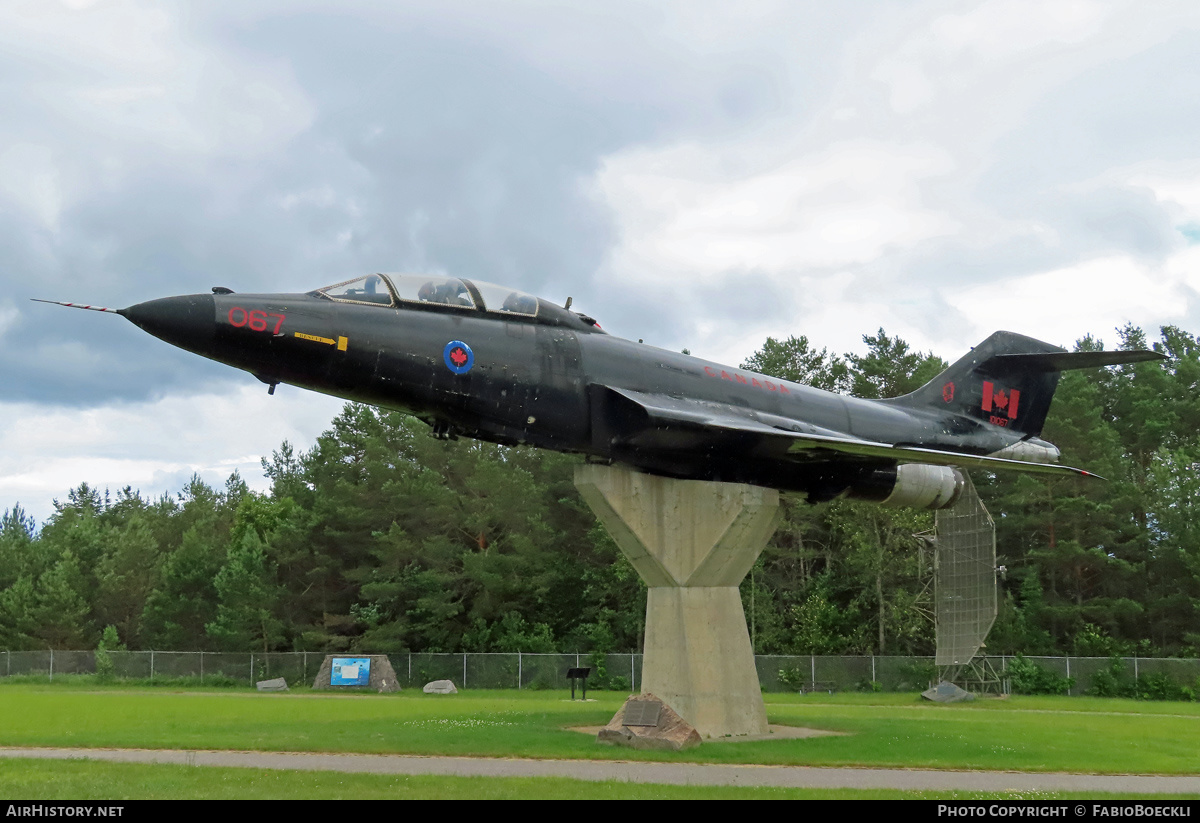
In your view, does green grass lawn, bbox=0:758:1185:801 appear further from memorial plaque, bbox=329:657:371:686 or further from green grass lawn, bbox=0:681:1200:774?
memorial plaque, bbox=329:657:371:686

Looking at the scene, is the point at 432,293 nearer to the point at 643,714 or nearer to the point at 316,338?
the point at 316,338

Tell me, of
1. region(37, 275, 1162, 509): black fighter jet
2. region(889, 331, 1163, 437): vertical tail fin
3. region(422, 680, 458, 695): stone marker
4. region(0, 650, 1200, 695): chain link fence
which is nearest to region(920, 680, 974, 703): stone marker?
region(0, 650, 1200, 695): chain link fence

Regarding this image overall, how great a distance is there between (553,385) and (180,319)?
5.31m

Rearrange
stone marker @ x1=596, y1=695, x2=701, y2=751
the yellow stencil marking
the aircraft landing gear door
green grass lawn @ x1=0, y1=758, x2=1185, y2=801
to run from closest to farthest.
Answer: green grass lawn @ x1=0, y1=758, x2=1185, y2=801 < the yellow stencil marking < stone marker @ x1=596, y1=695, x2=701, y2=751 < the aircraft landing gear door

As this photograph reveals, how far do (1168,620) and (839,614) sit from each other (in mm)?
14123

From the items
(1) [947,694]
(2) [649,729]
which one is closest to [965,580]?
(1) [947,694]

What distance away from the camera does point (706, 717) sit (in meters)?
16.5

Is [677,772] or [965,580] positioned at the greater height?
[965,580]

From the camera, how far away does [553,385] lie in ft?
49.6

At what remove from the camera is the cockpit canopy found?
13.8m

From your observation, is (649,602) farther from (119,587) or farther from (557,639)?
(119,587)

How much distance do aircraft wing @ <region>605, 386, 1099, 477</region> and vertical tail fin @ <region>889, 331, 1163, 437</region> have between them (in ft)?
14.0

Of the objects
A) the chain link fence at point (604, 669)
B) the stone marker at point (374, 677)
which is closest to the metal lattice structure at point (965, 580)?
the chain link fence at point (604, 669)
